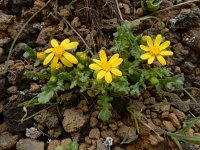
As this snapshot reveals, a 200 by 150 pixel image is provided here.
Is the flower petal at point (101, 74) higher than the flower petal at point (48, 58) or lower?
lower

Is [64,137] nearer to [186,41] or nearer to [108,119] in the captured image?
[108,119]

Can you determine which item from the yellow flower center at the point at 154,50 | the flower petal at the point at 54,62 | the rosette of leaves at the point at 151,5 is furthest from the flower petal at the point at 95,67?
the rosette of leaves at the point at 151,5

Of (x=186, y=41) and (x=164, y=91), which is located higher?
(x=186, y=41)

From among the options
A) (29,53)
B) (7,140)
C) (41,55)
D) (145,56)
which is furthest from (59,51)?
(7,140)

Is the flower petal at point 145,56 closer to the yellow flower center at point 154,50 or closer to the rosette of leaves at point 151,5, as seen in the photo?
the yellow flower center at point 154,50

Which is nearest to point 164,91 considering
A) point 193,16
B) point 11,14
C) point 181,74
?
point 181,74

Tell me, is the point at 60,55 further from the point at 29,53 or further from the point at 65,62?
the point at 29,53
